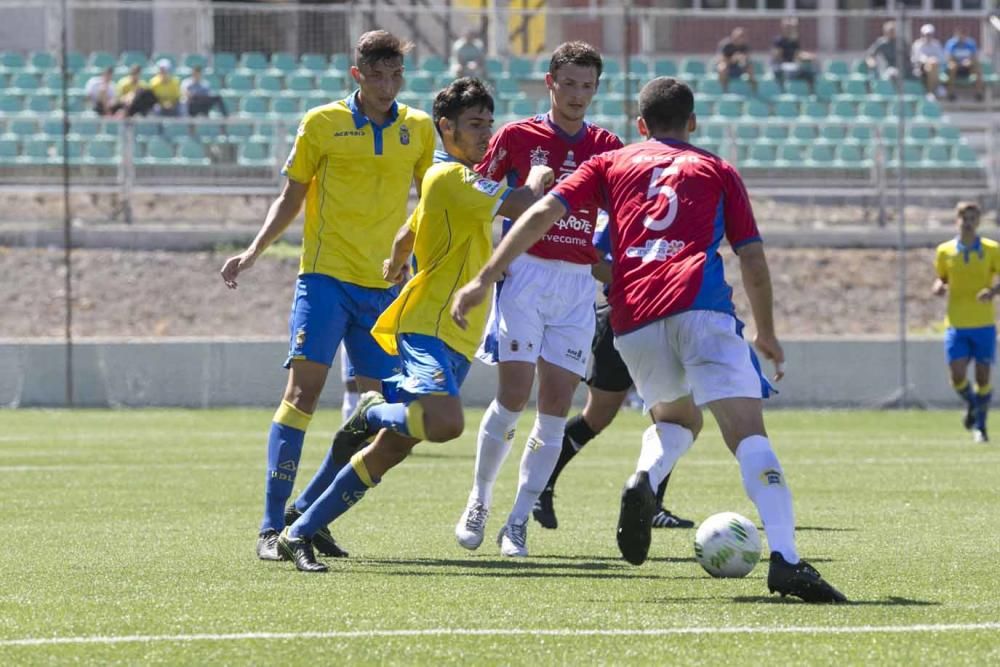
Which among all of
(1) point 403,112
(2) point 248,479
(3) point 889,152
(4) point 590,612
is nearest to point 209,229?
(3) point 889,152

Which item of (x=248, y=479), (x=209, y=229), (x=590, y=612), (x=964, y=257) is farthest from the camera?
(x=209, y=229)

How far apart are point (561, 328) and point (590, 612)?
7.70 feet

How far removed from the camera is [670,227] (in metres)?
6.71

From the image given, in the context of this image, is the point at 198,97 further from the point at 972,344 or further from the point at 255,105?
the point at 972,344

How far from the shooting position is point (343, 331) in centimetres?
812

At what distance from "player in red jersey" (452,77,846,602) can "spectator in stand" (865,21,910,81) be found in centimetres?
2079

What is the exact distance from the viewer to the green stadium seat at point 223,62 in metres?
25.7

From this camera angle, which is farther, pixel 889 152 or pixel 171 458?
pixel 889 152

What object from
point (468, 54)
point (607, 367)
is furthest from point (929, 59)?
point (607, 367)

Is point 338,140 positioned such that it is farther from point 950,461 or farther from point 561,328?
point 950,461

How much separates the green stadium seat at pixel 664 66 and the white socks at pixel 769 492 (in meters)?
19.5

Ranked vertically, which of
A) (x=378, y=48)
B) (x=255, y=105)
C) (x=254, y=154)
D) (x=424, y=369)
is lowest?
(x=424, y=369)

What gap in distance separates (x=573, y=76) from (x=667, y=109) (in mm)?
1260

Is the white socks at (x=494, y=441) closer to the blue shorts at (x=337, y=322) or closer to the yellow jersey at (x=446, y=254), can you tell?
the blue shorts at (x=337, y=322)
